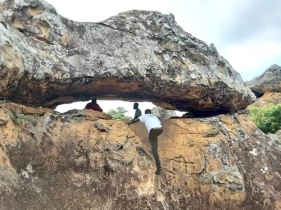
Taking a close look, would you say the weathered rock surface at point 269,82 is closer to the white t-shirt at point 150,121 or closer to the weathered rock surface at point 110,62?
the weathered rock surface at point 110,62

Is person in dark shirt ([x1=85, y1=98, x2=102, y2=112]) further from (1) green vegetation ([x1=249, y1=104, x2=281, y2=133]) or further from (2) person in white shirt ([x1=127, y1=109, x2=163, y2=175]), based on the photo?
(1) green vegetation ([x1=249, y1=104, x2=281, y2=133])

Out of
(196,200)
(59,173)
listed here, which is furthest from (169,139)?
(59,173)

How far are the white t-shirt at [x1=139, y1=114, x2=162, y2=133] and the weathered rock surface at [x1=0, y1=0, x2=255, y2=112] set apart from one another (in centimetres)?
78

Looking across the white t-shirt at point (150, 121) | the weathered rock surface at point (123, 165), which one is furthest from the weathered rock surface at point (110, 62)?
the white t-shirt at point (150, 121)

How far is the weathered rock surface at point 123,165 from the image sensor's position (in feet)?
28.0

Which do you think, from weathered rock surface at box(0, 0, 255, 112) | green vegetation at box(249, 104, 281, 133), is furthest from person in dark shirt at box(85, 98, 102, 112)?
green vegetation at box(249, 104, 281, 133)

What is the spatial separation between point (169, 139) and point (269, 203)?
2976mm

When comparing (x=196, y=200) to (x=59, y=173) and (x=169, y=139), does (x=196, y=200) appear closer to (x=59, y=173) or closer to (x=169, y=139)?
(x=169, y=139)

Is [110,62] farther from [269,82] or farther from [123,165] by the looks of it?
[269,82]

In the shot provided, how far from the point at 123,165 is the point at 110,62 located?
102 inches

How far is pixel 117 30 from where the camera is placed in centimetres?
1105

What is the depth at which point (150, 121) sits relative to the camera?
10.4 meters

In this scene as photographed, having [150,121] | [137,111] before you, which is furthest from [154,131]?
[137,111]

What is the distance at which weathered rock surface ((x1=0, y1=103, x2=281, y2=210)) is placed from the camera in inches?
336
